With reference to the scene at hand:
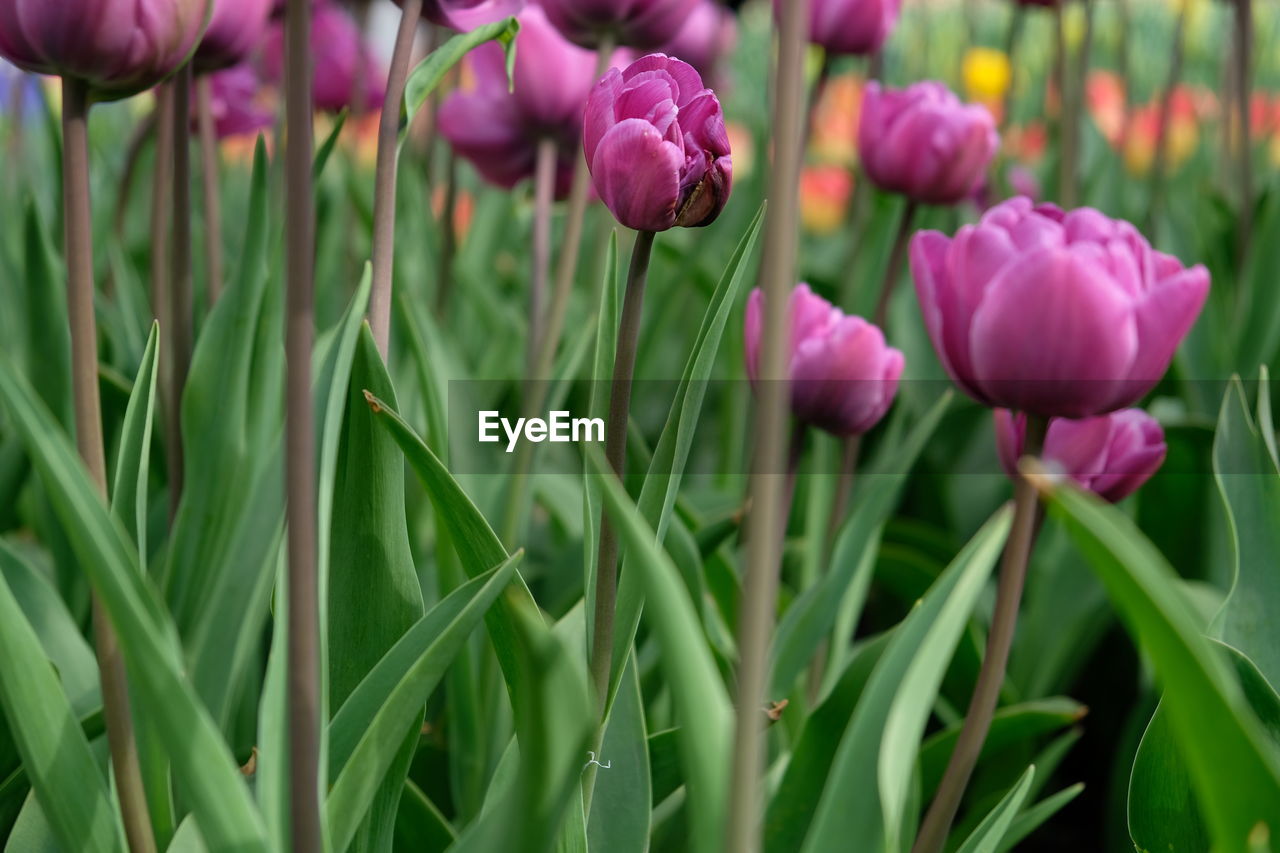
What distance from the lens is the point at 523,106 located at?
989 millimetres

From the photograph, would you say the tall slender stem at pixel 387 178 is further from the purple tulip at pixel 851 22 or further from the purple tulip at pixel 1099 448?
the purple tulip at pixel 851 22

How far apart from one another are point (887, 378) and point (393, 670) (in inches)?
13.6

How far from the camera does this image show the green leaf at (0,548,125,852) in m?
0.40

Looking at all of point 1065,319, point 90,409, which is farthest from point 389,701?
point 1065,319

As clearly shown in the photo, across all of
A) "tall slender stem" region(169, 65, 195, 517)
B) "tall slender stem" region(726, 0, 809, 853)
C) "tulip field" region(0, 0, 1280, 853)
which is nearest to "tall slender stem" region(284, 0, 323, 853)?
"tulip field" region(0, 0, 1280, 853)

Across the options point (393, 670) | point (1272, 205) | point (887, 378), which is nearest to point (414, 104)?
point (393, 670)

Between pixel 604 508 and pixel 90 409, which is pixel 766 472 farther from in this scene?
pixel 90 409

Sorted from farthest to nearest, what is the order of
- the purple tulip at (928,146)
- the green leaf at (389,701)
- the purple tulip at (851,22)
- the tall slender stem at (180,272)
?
the purple tulip at (851,22)
the purple tulip at (928,146)
the tall slender stem at (180,272)
the green leaf at (389,701)

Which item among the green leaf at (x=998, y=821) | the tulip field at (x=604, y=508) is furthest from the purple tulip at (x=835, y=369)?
the green leaf at (x=998, y=821)

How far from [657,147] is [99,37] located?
8.6 inches

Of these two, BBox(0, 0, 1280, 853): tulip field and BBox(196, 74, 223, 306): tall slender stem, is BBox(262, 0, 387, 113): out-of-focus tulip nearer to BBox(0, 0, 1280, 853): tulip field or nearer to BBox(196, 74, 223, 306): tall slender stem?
BBox(0, 0, 1280, 853): tulip field

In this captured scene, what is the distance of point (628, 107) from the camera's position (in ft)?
1.49

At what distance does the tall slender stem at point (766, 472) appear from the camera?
0.28 metres

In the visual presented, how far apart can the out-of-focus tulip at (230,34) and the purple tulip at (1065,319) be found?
0.43 meters
